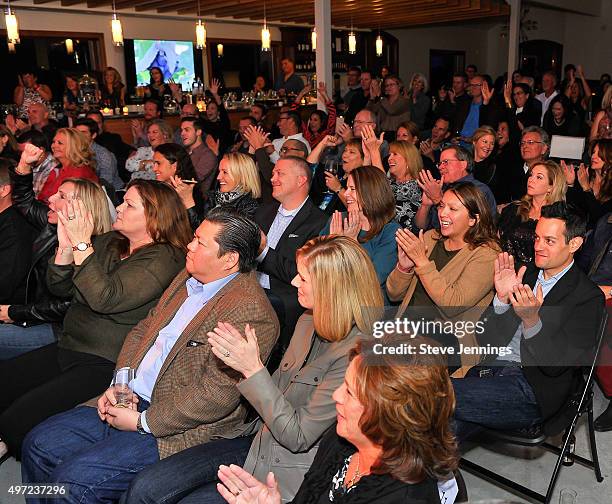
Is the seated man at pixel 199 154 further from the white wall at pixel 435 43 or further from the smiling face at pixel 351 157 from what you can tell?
the white wall at pixel 435 43

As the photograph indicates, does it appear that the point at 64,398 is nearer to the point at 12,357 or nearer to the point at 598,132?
the point at 12,357

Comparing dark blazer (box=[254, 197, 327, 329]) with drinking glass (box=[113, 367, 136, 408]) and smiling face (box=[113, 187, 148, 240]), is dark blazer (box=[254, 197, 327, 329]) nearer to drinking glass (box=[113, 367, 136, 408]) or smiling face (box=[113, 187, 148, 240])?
smiling face (box=[113, 187, 148, 240])

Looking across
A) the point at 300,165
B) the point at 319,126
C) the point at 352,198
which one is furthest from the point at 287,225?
the point at 319,126

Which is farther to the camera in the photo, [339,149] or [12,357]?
[339,149]

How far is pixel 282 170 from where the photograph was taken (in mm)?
3404

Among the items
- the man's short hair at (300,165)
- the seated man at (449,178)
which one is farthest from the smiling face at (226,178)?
the seated man at (449,178)

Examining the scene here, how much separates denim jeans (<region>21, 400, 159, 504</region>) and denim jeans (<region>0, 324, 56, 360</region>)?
73cm

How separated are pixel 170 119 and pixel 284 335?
552 cm

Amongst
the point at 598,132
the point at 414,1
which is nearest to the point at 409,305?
the point at 598,132

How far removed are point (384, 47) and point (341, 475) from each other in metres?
15.2

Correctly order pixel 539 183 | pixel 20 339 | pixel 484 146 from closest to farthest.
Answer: pixel 20 339
pixel 539 183
pixel 484 146

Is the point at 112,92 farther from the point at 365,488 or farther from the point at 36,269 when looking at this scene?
the point at 365,488

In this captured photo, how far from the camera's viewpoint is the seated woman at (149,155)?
17.2 feet

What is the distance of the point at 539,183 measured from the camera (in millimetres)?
3383
